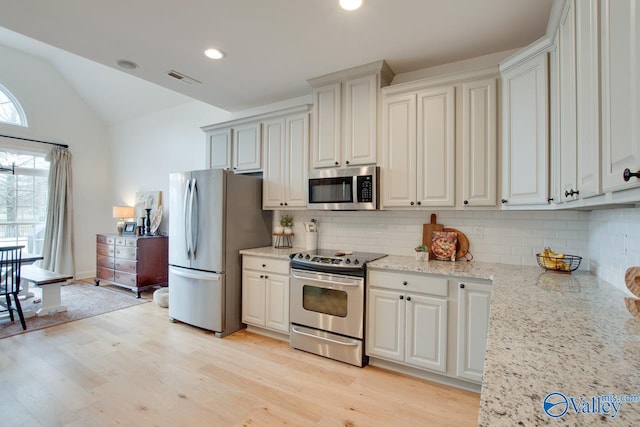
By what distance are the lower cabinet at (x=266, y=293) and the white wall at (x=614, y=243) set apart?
2.48 m

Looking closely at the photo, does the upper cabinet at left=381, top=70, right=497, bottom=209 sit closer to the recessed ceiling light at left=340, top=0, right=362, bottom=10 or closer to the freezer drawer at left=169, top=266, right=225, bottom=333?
the recessed ceiling light at left=340, top=0, right=362, bottom=10

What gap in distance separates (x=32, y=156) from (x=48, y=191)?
0.69 meters

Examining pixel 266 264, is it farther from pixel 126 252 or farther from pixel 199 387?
pixel 126 252

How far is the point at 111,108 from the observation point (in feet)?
19.5

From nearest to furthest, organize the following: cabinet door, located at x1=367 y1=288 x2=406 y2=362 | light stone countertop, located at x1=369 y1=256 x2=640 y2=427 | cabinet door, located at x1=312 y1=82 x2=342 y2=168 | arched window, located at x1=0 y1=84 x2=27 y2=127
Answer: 1. light stone countertop, located at x1=369 y1=256 x2=640 y2=427
2. cabinet door, located at x1=367 y1=288 x2=406 y2=362
3. cabinet door, located at x1=312 y1=82 x2=342 y2=168
4. arched window, located at x1=0 y1=84 x2=27 y2=127

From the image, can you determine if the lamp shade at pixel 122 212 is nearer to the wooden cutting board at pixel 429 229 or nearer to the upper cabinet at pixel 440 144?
the upper cabinet at pixel 440 144

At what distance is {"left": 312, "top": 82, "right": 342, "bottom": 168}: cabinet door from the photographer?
3.12 metres

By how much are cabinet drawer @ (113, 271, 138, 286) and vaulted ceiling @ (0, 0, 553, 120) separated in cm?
317

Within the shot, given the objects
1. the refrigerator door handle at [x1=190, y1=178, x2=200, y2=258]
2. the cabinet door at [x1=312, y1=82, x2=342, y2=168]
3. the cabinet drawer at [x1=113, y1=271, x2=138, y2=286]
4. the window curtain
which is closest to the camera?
the cabinet door at [x1=312, y1=82, x2=342, y2=168]

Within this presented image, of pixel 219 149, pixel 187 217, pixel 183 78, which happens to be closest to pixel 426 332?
pixel 187 217

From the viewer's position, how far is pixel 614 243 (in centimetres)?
181

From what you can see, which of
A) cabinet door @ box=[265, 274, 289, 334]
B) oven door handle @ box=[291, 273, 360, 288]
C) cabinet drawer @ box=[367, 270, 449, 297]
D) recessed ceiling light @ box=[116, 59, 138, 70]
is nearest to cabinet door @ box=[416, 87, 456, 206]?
cabinet drawer @ box=[367, 270, 449, 297]

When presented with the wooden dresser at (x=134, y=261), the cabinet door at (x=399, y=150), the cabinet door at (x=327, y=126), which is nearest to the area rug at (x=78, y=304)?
the wooden dresser at (x=134, y=261)

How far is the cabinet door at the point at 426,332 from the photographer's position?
2389mm
